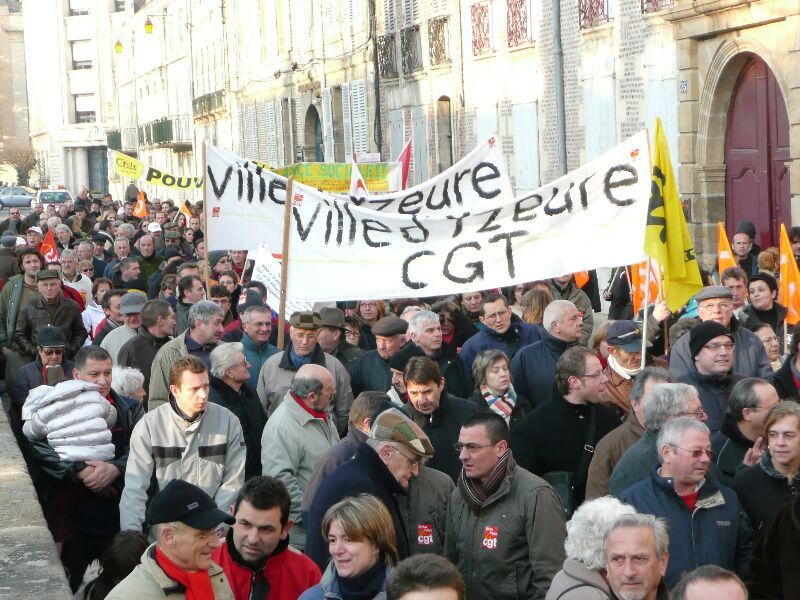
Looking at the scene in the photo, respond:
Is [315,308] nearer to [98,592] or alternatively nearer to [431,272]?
[431,272]

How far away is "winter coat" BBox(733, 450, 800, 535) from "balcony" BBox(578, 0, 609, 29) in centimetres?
1440

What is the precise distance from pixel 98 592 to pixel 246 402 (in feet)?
8.98

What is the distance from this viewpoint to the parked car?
67.8 m

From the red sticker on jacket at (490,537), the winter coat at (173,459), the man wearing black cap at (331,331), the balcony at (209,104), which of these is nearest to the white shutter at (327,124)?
the balcony at (209,104)

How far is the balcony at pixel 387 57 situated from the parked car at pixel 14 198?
38216 mm

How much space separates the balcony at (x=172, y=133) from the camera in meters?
61.0

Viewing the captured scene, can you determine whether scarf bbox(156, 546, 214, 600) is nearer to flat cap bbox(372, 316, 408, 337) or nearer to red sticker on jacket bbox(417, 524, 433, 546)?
red sticker on jacket bbox(417, 524, 433, 546)

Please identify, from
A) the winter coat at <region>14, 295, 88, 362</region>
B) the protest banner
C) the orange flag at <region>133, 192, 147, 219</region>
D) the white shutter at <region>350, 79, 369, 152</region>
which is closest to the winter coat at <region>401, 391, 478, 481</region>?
the winter coat at <region>14, 295, 88, 362</region>

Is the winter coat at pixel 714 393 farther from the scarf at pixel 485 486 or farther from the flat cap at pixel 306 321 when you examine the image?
the flat cap at pixel 306 321

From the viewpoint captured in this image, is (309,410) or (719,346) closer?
(309,410)

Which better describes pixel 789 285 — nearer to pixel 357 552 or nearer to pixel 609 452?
pixel 609 452

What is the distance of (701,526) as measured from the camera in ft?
19.3

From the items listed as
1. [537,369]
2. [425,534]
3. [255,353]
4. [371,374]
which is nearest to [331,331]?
[255,353]

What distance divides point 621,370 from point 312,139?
3242 centimetres
